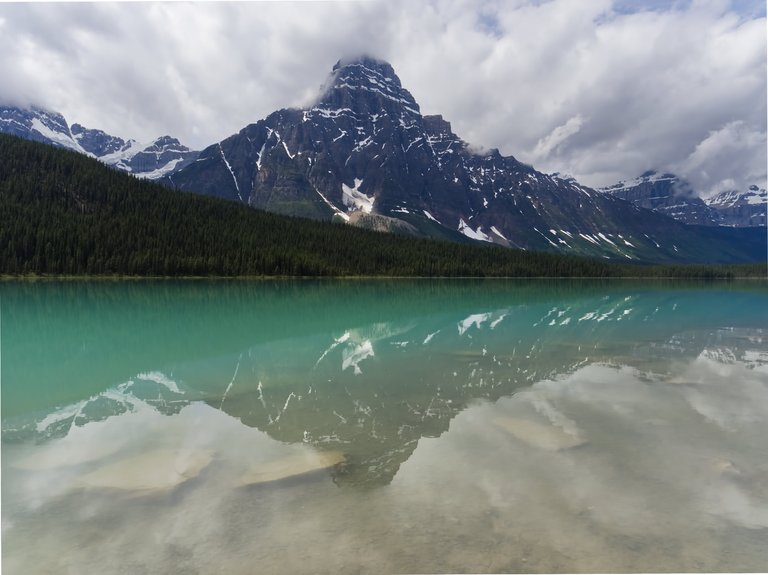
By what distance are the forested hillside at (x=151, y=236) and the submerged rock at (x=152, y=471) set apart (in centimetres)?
13143

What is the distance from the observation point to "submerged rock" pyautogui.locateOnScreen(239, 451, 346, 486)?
10.7m

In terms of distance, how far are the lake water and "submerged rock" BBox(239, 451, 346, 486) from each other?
71mm

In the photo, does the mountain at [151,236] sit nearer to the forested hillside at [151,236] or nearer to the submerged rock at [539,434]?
the forested hillside at [151,236]

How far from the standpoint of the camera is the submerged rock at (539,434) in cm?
1304

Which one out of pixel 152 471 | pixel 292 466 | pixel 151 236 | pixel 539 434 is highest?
pixel 151 236

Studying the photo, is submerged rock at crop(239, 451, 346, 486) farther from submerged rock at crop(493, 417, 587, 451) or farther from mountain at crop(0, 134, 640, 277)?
mountain at crop(0, 134, 640, 277)

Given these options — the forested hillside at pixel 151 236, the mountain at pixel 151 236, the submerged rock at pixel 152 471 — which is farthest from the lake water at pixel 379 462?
the forested hillside at pixel 151 236

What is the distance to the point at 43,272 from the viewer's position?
119 metres

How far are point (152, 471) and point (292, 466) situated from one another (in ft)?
10.4

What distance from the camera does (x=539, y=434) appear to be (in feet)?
45.7

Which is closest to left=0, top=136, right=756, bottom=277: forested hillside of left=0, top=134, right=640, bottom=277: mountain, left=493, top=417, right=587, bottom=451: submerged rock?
left=0, top=134, right=640, bottom=277: mountain

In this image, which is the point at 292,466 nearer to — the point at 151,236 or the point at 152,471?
the point at 152,471

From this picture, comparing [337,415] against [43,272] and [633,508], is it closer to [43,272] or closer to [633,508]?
[633,508]

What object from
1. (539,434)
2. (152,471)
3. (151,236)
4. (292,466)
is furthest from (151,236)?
(539,434)
